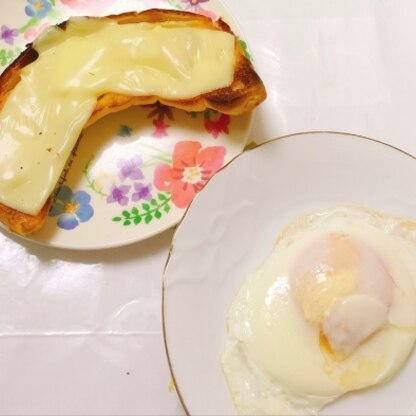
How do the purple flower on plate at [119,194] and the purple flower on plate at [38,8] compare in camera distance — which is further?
the purple flower on plate at [38,8]

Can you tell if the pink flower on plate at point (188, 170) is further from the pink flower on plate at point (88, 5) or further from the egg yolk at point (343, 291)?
the pink flower on plate at point (88, 5)

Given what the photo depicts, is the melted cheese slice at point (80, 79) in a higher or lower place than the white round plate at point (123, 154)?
higher

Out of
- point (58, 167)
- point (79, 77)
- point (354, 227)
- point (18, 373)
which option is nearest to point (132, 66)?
point (79, 77)

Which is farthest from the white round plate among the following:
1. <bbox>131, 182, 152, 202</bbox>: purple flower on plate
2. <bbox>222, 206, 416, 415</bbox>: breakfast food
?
<bbox>222, 206, 416, 415</bbox>: breakfast food

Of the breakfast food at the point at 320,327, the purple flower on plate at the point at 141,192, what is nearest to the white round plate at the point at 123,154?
the purple flower on plate at the point at 141,192

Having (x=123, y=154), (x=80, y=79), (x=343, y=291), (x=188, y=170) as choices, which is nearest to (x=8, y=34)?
(x=80, y=79)

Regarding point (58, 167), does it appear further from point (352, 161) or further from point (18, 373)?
point (352, 161)
